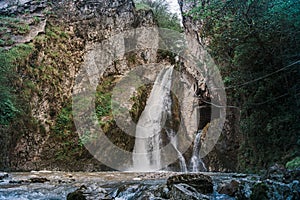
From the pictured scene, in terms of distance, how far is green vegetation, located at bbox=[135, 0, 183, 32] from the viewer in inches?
794

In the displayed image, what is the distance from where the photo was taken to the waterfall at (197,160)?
442 inches

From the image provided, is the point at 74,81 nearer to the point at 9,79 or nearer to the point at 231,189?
the point at 9,79

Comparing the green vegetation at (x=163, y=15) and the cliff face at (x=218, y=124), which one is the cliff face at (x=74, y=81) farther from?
the green vegetation at (x=163, y=15)

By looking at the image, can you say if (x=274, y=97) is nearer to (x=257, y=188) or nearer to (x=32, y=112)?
(x=257, y=188)

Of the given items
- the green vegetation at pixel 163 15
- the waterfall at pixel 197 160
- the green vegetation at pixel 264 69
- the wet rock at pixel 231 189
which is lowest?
the waterfall at pixel 197 160

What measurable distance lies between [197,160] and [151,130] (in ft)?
8.12

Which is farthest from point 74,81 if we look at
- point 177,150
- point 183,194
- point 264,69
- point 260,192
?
point 260,192

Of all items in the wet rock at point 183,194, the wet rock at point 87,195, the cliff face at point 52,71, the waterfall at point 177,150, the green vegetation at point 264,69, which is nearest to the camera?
the wet rock at point 183,194

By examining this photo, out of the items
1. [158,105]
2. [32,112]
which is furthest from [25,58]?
[158,105]

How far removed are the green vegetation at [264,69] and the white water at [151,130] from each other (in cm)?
450

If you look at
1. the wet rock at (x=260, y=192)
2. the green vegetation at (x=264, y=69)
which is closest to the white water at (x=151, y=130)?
the green vegetation at (x=264, y=69)

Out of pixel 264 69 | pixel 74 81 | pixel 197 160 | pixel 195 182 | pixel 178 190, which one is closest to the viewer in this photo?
pixel 178 190

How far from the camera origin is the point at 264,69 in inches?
287

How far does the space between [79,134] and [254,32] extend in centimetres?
669
